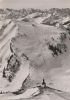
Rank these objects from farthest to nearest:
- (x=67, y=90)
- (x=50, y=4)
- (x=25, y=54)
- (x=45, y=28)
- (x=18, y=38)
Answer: (x=50, y=4)
(x=45, y=28)
(x=18, y=38)
(x=25, y=54)
(x=67, y=90)

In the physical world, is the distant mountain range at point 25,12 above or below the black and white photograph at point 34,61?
above

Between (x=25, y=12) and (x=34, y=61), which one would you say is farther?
(x=25, y=12)

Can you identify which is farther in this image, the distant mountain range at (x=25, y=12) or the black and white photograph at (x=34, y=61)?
the distant mountain range at (x=25, y=12)

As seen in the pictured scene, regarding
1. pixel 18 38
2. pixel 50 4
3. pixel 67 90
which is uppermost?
pixel 50 4

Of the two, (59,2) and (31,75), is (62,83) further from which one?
(59,2)

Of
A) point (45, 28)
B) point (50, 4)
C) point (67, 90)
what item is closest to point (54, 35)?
point (45, 28)

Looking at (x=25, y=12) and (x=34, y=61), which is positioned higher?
(x=25, y=12)

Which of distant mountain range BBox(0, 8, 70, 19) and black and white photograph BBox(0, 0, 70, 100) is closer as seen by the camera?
black and white photograph BBox(0, 0, 70, 100)

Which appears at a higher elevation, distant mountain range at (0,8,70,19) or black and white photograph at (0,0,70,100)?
distant mountain range at (0,8,70,19)
